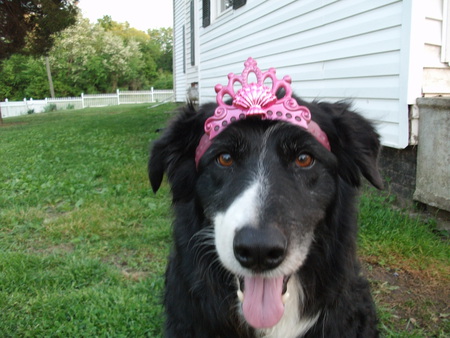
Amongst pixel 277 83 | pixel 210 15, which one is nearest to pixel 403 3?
pixel 277 83

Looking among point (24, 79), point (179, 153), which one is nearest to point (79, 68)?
point (24, 79)

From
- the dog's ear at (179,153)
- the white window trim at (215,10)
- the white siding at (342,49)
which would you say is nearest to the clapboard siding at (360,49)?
the white siding at (342,49)

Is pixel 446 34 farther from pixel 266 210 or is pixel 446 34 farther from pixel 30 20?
pixel 30 20

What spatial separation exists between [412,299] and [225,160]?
2095 mm

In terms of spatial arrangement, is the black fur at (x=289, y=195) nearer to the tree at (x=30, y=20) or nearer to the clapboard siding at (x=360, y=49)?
the clapboard siding at (x=360, y=49)

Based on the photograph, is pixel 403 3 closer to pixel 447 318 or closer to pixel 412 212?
pixel 412 212

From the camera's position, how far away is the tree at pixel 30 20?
16.2 metres

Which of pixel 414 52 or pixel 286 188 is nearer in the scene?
pixel 286 188

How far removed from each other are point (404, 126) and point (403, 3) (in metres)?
1.27

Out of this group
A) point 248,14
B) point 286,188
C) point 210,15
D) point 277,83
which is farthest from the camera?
point 210,15

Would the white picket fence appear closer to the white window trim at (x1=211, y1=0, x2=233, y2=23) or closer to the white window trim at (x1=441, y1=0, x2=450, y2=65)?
the white window trim at (x1=211, y1=0, x2=233, y2=23)

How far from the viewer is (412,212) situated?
4.27 metres

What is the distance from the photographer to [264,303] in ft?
6.09

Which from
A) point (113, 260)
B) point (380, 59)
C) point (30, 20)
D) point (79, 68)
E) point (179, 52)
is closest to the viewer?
point (113, 260)
